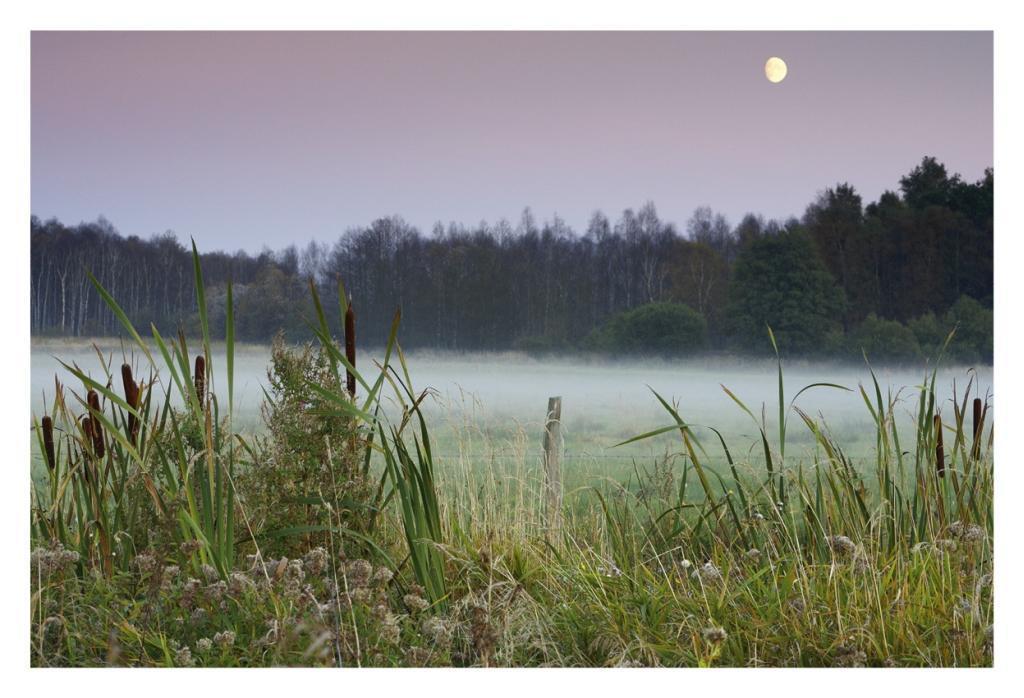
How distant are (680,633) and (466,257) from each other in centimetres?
217

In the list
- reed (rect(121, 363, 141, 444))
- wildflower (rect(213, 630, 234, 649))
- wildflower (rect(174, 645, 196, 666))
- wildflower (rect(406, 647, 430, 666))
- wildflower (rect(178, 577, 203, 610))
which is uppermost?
reed (rect(121, 363, 141, 444))

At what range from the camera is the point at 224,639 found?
284 centimetres

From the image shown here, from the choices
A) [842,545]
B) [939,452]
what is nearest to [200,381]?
[842,545]

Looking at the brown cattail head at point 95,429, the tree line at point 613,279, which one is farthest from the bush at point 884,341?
the brown cattail head at point 95,429

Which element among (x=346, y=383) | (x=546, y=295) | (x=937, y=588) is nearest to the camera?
(x=937, y=588)

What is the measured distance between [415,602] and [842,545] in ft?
5.21

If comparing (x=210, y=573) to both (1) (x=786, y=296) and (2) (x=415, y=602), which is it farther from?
(1) (x=786, y=296)

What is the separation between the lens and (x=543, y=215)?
4.51 meters

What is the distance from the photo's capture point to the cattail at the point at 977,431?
370cm

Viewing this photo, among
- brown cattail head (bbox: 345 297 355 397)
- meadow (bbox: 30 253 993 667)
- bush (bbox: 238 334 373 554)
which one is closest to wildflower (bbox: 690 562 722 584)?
meadow (bbox: 30 253 993 667)

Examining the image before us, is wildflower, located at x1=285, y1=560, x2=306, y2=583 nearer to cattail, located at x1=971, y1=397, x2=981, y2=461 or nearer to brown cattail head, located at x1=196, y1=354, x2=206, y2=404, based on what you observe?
brown cattail head, located at x1=196, y1=354, x2=206, y2=404

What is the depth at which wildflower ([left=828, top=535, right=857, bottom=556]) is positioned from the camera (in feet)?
10.1
